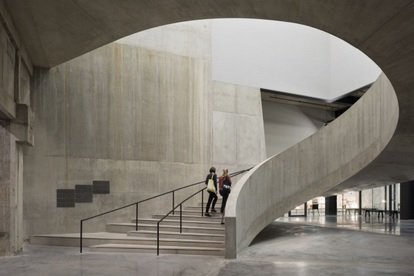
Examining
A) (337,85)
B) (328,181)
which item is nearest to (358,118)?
(328,181)

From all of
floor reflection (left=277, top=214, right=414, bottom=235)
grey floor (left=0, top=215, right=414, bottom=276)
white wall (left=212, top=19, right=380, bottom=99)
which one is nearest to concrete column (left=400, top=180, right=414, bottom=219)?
floor reflection (left=277, top=214, right=414, bottom=235)

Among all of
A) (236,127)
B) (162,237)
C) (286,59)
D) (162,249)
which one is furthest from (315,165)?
(286,59)

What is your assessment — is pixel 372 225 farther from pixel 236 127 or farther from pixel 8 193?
pixel 8 193

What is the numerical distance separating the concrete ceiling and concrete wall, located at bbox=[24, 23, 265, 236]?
1.79 m

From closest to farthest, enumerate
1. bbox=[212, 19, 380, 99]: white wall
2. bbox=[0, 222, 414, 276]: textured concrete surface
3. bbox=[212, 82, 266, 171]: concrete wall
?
bbox=[0, 222, 414, 276]: textured concrete surface, bbox=[212, 82, 266, 171]: concrete wall, bbox=[212, 19, 380, 99]: white wall

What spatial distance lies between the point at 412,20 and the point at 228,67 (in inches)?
452

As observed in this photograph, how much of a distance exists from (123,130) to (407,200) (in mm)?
17195

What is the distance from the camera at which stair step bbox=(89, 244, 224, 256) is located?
10352 millimetres

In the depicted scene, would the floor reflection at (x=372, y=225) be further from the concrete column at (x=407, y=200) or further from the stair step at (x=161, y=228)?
the stair step at (x=161, y=228)

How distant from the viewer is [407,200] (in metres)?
23.8

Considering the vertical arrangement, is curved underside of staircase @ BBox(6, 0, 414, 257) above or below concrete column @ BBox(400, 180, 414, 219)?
above

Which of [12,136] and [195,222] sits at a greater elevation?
[12,136]

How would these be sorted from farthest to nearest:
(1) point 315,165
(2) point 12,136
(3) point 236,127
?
(3) point 236,127, (1) point 315,165, (2) point 12,136

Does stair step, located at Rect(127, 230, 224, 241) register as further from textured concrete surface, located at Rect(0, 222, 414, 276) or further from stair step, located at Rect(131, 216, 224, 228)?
textured concrete surface, located at Rect(0, 222, 414, 276)
